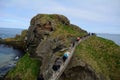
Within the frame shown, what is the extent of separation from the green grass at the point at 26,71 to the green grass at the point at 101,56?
11170 millimetres

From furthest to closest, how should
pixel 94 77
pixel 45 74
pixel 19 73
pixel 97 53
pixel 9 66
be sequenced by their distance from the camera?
pixel 9 66, pixel 19 73, pixel 97 53, pixel 45 74, pixel 94 77

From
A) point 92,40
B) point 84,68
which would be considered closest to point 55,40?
point 92,40

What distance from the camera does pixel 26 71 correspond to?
42.0 meters

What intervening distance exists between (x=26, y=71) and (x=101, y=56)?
16.0m

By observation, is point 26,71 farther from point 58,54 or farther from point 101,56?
point 101,56

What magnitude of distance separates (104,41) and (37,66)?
1593 cm

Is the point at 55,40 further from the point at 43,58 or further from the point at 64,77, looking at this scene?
the point at 64,77

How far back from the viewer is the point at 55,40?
1679 inches

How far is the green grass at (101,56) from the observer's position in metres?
34.4

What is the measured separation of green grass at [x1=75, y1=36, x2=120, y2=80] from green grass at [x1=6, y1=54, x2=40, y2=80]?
1117 centimetres

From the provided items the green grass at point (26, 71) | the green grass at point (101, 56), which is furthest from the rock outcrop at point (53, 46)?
the green grass at point (26, 71)

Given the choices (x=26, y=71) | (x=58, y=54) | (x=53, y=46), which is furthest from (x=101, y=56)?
(x=26, y=71)

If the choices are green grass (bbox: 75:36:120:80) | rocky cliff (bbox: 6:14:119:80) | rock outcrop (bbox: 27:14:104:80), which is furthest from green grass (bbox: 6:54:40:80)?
green grass (bbox: 75:36:120:80)

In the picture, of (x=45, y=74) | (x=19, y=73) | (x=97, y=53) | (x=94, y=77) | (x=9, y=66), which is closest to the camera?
(x=94, y=77)
